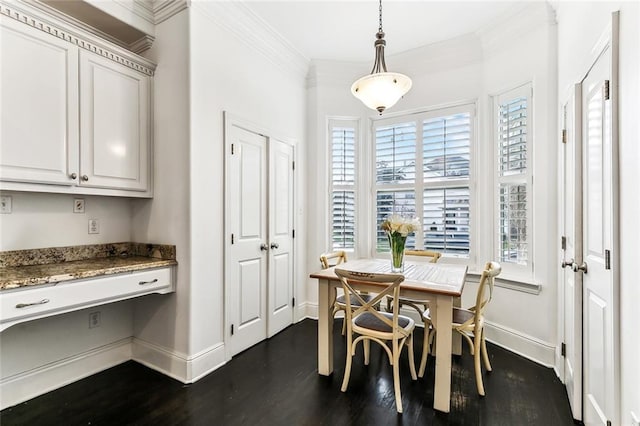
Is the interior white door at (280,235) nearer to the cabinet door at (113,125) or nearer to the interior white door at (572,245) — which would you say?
the cabinet door at (113,125)

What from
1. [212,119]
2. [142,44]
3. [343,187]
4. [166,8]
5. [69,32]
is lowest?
[343,187]

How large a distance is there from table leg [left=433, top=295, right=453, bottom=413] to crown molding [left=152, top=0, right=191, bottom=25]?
9.21ft

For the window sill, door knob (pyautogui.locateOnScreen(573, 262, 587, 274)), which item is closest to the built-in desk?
door knob (pyautogui.locateOnScreen(573, 262, 587, 274))

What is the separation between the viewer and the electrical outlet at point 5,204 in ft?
6.38

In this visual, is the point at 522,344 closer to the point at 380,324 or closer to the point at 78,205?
the point at 380,324

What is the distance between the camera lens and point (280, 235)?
10.6 feet

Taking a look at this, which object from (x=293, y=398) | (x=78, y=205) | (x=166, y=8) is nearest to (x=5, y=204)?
(x=78, y=205)

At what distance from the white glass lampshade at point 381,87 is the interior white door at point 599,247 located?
3.38 feet

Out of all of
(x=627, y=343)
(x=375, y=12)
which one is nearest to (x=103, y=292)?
(x=627, y=343)

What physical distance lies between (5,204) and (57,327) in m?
0.93

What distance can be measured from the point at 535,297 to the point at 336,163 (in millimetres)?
2422

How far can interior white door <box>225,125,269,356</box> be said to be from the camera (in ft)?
8.56

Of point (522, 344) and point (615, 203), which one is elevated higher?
point (615, 203)

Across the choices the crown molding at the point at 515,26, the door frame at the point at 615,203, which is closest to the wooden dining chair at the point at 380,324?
the door frame at the point at 615,203
